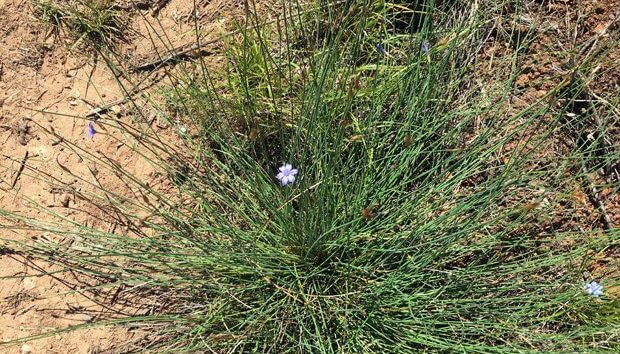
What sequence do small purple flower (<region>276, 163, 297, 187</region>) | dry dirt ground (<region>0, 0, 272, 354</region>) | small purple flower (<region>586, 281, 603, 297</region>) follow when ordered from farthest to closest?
dry dirt ground (<region>0, 0, 272, 354</region>), small purple flower (<region>586, 281, 603, 297</region>), small purple flower (<region>276, 163, 297, 187</region>)

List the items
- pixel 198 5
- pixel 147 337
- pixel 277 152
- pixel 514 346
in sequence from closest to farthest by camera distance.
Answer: pixel 514 346 → pixel 147 337 → pixel 277 152 → pixel 198 5

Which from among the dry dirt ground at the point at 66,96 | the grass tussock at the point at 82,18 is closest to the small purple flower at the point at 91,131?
the dry dirt ground at the point at 66,96

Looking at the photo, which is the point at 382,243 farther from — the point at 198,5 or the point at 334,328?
the point at 198,5

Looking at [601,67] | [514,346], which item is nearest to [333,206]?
[514,346]

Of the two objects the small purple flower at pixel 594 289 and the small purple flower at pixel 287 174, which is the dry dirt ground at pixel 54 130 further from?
the small purple flower at pixel 594 289

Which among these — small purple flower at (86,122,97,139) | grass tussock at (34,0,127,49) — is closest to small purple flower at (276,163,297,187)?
small purple flower at (86,122,97,139)

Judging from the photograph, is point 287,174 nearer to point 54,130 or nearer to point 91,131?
point 91,131

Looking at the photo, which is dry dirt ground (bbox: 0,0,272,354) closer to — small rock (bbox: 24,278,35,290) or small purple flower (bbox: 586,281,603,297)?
small rock (bbox: 24,278,35,290)
